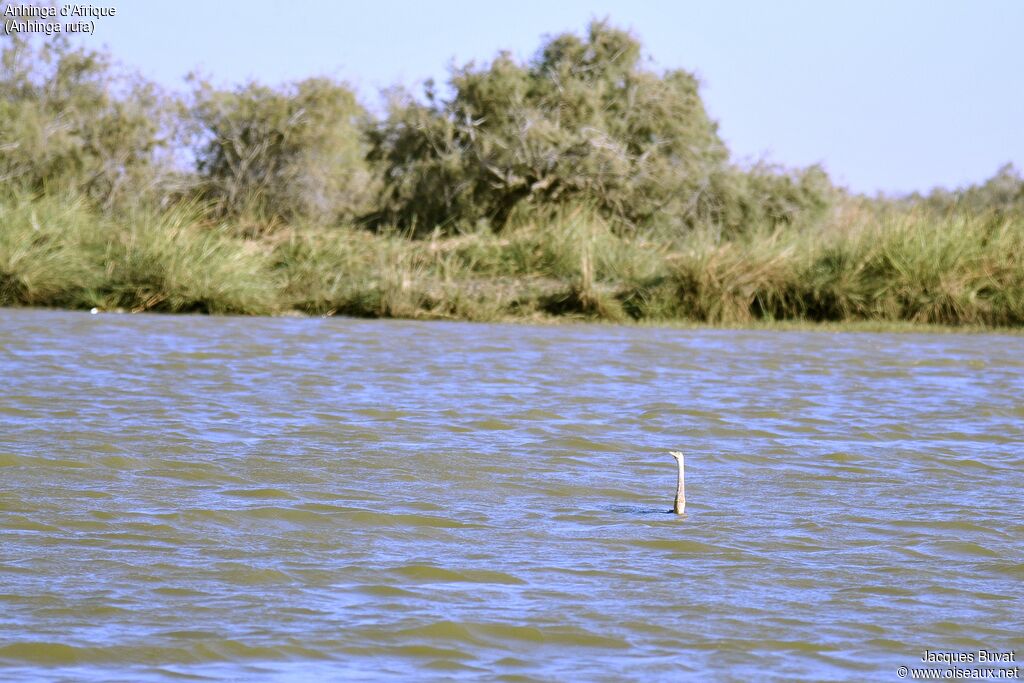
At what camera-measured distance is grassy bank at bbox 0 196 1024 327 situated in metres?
18.2

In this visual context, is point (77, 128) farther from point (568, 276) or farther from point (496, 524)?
point (496, 524)

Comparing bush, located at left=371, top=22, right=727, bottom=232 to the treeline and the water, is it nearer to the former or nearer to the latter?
the treeline

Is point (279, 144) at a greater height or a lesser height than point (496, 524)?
greater

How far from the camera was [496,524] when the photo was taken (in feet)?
21.1

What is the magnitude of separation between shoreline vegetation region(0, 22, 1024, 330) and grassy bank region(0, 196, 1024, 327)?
0.12 feet

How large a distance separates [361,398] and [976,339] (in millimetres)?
8870

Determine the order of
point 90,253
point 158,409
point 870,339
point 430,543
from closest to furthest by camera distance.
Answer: point 430,543, point 158,409, point 870,339, point 90,253

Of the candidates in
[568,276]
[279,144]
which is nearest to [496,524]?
[568,276]

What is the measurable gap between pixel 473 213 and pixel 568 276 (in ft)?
17.9

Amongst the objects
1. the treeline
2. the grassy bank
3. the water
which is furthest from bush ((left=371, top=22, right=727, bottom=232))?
the water

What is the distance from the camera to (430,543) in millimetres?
6055

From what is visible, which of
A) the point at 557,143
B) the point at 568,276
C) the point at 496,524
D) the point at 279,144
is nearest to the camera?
the point at 496,524


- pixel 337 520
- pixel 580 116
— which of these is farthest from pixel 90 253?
pixel 337 520

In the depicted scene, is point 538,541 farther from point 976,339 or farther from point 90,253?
point 90,253
